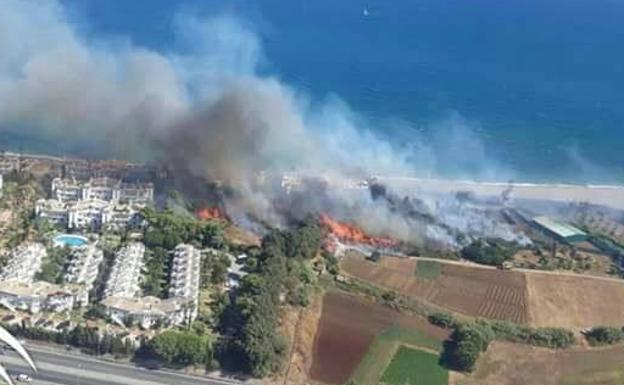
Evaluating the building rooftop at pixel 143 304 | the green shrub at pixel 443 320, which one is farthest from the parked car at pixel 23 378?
the green shrub at pixel 443 320

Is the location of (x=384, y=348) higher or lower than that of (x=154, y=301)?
lower

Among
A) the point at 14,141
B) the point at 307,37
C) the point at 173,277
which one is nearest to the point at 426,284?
the point at 173,277

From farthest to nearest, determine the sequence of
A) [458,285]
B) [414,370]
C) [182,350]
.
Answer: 1. [458,285]
2. [414,370]
3. [182,350]

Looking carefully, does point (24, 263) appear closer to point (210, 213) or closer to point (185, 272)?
point (185, 272)

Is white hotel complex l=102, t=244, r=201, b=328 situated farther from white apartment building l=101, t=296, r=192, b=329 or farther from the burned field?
the burned field

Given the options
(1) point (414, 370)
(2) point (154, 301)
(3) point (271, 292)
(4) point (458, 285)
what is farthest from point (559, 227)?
(2) point (154, 301)

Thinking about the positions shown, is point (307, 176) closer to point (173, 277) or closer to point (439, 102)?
point (173, 277)
